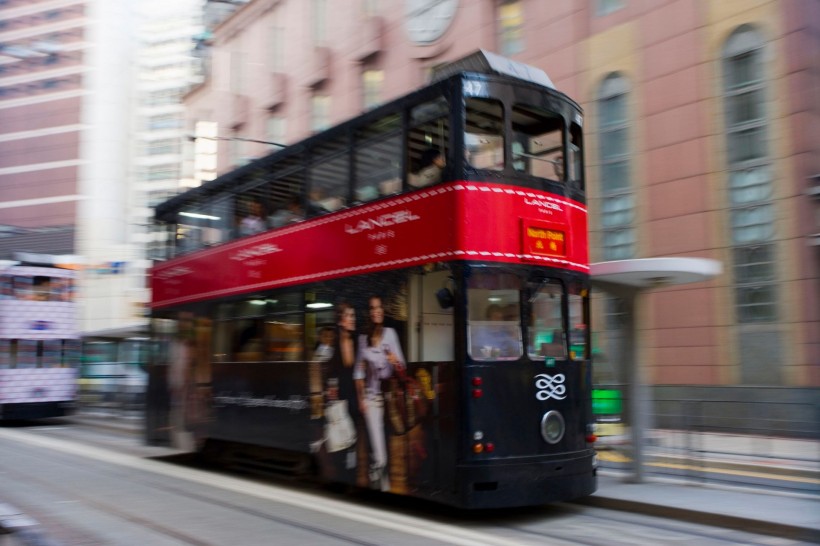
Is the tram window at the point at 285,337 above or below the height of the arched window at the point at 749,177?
below

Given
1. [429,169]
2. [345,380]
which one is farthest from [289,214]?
[429,169]

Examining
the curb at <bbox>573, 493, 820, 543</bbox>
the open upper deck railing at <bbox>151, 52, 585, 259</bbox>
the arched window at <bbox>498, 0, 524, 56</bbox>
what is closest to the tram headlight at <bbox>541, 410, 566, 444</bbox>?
the curb at <bbox>573, 493, 820, 543</bbox>

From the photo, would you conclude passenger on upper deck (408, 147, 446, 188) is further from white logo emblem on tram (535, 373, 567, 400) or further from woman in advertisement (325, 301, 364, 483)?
white logo emblem on tram (535, 373, 567, 400)

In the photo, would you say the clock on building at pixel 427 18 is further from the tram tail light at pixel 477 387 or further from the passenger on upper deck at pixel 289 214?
the tram tail light at pixel 477 387

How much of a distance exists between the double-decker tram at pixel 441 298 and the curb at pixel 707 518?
1.63 ft

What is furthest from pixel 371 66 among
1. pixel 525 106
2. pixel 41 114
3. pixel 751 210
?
pixel 41 114

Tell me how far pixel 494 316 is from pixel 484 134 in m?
1.81

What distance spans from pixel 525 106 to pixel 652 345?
31.2 feet

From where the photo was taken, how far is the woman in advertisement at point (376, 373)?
25.8ft

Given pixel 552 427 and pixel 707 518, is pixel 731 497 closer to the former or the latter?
pixel 707 518

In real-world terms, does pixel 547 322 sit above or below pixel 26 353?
above

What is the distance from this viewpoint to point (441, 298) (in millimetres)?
7305

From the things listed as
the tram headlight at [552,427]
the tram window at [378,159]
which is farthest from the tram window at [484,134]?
the tram headlight at [552,427]

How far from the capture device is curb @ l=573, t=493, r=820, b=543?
21.4 ft
